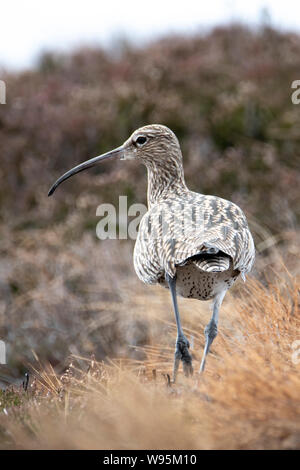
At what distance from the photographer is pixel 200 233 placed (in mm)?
4656

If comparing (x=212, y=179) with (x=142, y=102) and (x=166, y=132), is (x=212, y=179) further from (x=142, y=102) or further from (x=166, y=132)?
(x=166, y=132)

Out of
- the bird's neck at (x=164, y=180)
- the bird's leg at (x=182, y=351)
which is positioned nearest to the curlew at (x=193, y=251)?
the bird's leg at (x=182, y=351)

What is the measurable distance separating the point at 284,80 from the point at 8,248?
29.6ft

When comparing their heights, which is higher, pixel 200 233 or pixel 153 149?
pixel 153 149

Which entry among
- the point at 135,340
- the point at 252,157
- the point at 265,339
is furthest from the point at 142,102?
the point at 265,339

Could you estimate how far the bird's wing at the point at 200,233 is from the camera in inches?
179

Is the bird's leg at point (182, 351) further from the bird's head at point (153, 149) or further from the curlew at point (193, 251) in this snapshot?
the bird's head at point (153, 149)

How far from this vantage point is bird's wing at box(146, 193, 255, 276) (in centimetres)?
455

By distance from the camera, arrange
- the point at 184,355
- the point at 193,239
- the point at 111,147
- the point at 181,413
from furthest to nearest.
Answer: the point at 111,147 < the point at 184,355 < the point at 193,239 < the point at 181,413

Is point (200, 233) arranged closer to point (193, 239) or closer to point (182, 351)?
point (193, 239)

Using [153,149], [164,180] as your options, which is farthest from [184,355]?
[153,149]

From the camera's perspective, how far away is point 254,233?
404 inches
